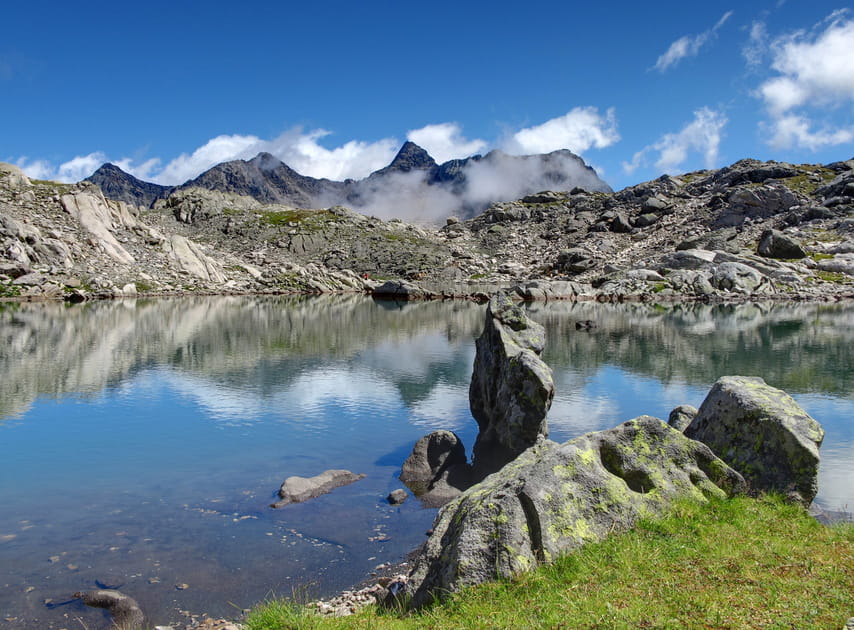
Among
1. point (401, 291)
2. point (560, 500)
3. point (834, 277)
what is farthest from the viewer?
point (401, 291)

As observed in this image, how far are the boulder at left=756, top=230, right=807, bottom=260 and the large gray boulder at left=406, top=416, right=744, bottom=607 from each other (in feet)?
523

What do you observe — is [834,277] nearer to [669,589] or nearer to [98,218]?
[669,589]

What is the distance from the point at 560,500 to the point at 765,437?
7.92 m

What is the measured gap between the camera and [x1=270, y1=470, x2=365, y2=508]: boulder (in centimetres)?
1988

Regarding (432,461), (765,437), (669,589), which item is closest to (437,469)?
(432,461)

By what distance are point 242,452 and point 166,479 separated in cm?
378

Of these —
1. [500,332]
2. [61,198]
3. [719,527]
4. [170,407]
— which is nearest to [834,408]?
[500,332]

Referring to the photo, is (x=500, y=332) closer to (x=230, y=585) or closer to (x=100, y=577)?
(x=230, y=585)

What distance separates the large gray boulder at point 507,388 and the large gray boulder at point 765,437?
Answer: 20.9 ft

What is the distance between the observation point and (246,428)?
28922 mm

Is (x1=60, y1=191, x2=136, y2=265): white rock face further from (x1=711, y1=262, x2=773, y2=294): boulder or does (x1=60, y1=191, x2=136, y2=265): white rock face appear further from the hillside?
(x1=711, y1=262, x2=773, y2=294): boulder

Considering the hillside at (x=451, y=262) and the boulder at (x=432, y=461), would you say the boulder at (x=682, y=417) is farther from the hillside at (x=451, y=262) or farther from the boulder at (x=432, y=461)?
the hillside at (x=451, y=262)

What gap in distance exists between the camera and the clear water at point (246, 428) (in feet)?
49.5

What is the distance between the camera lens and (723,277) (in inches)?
5266
